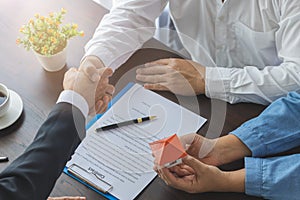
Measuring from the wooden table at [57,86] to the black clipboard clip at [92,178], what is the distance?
0.05 feet

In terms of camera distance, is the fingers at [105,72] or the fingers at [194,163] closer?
the fingers at [194,163]

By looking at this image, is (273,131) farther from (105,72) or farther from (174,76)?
(105,72)

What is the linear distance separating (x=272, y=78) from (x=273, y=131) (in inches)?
6.3

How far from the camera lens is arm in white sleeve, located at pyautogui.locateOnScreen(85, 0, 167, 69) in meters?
1.05

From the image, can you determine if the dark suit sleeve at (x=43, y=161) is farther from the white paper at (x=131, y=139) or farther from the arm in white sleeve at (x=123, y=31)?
the arm in white sleeve at (x=123, y=31)

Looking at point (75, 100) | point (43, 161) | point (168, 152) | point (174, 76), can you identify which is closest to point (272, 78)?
point (174, 76)

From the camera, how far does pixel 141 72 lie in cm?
105

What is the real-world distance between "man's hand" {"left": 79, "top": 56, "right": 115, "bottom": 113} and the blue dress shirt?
31 cm

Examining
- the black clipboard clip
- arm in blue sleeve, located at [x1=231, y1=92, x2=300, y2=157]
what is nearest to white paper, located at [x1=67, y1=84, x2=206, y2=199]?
the black clipboard clip

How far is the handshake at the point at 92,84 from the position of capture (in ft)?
3.16

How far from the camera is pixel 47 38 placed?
3.32ft

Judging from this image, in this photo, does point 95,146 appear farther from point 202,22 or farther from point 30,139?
point 202,22

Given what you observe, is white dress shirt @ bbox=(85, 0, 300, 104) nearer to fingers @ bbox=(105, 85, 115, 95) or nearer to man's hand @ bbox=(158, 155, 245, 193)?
fingers @ bbox=(105, 85, 115, 95)

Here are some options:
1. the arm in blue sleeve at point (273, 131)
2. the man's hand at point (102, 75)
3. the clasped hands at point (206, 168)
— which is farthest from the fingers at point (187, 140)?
the man's hand at point (102, 75)
